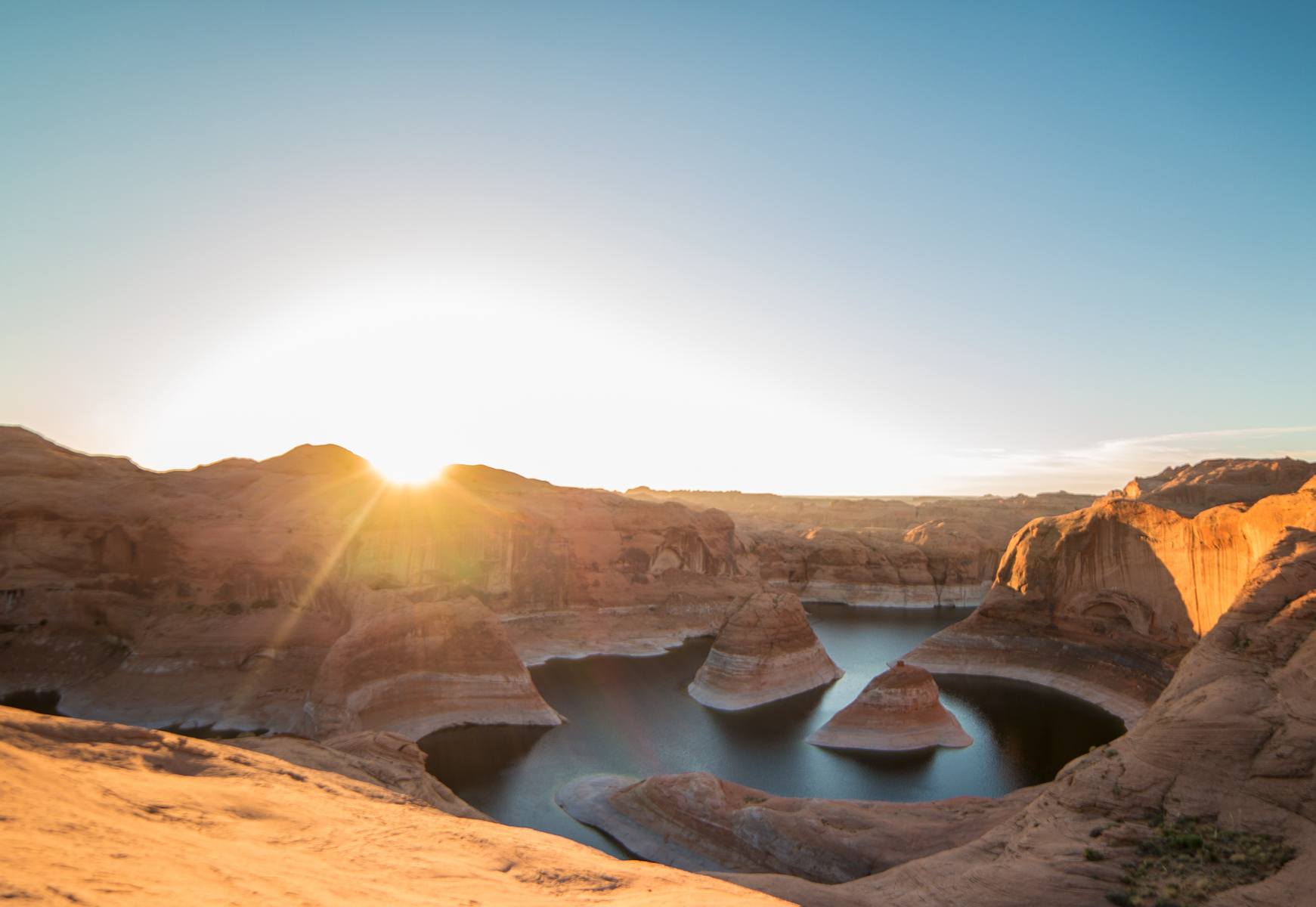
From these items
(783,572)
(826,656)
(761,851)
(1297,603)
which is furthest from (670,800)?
(783,572)

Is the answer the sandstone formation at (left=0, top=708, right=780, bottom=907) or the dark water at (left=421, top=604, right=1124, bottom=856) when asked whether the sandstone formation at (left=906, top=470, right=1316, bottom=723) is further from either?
the sandstone formation at (left=0, top=708, right=780, bottom=907)

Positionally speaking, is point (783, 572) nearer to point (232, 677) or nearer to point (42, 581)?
point (232, 677)

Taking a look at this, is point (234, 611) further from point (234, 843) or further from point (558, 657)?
point (234, 843)

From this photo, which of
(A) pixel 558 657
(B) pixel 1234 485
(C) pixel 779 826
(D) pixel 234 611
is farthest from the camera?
(B) pixel 1234 485

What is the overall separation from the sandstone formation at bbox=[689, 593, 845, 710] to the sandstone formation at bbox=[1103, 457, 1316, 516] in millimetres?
28171

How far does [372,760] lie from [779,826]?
11921mm

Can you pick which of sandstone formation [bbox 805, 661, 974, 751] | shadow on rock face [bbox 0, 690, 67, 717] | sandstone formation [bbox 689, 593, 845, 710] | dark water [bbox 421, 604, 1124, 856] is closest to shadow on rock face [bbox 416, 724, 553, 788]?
dark water [bbox 421, 604, 1124, 856]

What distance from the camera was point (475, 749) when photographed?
2900 centimetres

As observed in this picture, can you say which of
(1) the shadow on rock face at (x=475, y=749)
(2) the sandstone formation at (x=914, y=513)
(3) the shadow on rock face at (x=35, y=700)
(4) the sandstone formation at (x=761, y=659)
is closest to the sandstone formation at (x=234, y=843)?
(1) the shadow on rock face at (x=475, y=749)

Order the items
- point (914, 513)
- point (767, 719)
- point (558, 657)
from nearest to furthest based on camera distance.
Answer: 1. point (767, 719)
2. point (558, 657)
3. point (914, 513)

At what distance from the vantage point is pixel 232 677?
31000 mm

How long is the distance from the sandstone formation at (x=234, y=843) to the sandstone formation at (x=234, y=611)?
1766 cm

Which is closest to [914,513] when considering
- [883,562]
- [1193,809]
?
[883,562]

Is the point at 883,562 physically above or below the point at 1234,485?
below
